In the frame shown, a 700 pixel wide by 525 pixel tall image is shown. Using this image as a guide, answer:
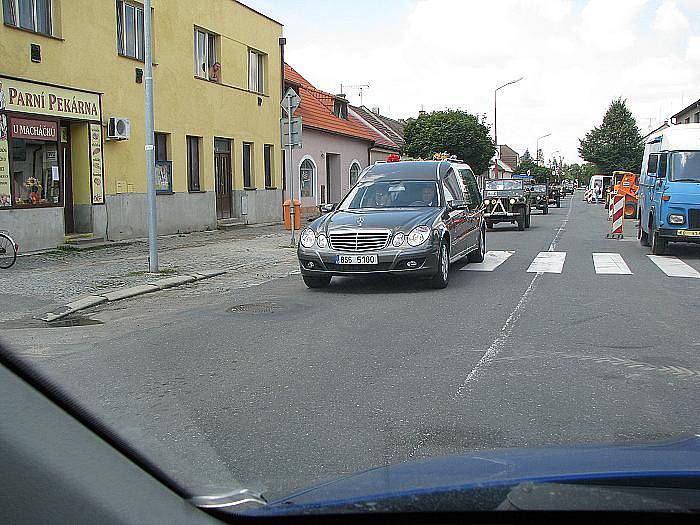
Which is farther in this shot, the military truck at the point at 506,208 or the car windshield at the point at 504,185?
the car windshield at the point at 504,185

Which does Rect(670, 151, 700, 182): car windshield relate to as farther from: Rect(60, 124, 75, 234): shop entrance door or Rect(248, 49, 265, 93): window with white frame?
Rect(248, 49, 265, 93): window with white frame

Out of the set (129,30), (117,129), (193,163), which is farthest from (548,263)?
(193,163)

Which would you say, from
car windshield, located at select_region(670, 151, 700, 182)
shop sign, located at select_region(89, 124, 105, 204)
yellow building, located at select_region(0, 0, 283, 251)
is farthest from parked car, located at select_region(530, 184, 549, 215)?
shop sign, located at select_region(89, 124, 105, 204)

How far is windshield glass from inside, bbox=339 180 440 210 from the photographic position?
12250 mm

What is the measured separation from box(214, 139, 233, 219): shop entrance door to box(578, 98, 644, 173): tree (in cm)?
6543

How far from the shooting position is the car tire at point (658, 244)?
16297mm

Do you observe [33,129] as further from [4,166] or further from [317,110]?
[317,110]

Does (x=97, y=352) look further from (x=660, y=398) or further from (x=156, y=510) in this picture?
(x=156, y=510)

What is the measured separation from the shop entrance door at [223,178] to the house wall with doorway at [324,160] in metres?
4.58

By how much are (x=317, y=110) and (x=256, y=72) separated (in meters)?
8.27

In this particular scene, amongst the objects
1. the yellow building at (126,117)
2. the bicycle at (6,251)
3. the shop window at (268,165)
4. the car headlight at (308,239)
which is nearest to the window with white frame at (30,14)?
the yellow building at (126,117)

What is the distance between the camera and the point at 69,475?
5.06ft

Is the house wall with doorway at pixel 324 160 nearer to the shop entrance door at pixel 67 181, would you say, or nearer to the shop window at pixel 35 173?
the shop entrance door at pixel 67 181

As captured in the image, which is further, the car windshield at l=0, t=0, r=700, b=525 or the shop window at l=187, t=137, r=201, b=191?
the shop window at l=187, t=137, r=201, b=191
